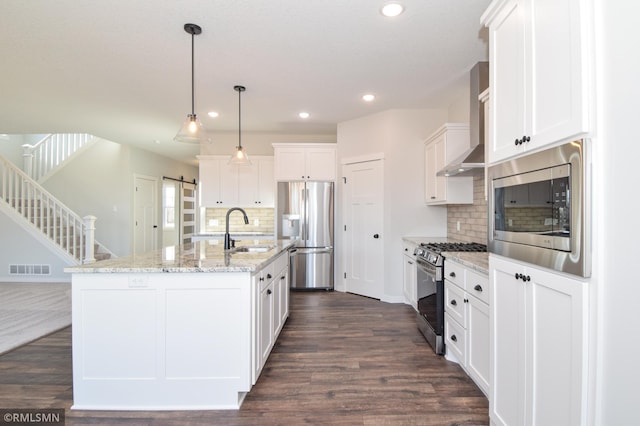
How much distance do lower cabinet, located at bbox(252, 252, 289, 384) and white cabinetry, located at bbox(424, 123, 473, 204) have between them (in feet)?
6.49

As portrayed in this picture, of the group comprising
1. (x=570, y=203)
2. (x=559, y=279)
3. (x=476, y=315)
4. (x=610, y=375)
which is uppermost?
(x=570, y=203)

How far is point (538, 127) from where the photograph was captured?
1.32m

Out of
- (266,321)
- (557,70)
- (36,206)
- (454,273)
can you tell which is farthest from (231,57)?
(36,206)

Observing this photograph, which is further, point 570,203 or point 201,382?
point 201,382

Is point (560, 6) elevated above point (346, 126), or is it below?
below

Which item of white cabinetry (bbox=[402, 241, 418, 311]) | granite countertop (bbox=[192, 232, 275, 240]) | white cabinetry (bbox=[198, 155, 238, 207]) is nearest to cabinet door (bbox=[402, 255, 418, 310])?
white cabinetry (bbox=[402, 241, 418, 311])

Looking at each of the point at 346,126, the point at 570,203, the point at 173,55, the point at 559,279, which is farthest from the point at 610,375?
the point at 346,126

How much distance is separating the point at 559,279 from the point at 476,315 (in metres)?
1.00

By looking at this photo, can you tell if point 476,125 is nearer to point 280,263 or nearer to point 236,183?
point 280,263

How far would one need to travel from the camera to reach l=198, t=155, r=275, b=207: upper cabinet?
18.6 ft

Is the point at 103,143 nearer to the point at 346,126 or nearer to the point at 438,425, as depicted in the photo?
the point at 346,126

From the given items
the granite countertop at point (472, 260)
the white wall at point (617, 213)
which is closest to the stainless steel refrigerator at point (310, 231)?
the granite countertop at point (472, 260)

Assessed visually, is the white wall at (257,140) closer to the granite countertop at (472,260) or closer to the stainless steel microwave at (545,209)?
the granite countertop at (472,260)

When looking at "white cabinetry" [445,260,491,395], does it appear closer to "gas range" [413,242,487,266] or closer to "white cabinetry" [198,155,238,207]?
"gas range" [413,242,487,266]
